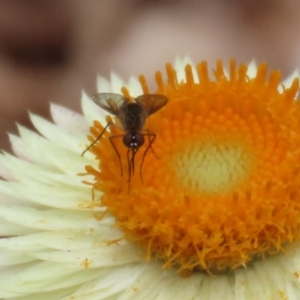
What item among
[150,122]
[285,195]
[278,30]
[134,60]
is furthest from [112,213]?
[278,30]

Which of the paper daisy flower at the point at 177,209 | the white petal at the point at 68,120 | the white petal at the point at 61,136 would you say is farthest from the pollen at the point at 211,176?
the white petal at the point at 68,120

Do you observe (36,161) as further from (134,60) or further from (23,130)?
(134,60)

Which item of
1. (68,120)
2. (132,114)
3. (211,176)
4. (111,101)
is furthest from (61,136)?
(211,176)

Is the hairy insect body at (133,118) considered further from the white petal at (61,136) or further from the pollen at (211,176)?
the white petal at (61,136)

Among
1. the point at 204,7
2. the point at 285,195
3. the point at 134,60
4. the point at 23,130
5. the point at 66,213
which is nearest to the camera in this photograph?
the point at 285,195

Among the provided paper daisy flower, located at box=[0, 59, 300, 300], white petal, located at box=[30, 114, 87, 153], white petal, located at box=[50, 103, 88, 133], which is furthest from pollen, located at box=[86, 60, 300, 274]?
white petal, located at box=[50, 103, 88, 133]

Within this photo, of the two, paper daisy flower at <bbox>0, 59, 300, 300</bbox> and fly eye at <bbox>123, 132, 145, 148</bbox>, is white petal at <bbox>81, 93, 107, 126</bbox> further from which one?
fly eye at <bbox>123, 132, 145, 148</bbox>
